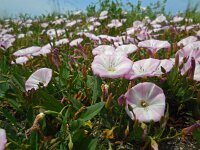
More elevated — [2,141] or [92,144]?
[2,141]

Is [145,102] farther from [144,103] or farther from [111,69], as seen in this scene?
Answer: [111,69]

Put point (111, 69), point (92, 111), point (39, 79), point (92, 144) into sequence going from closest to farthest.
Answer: point (92, 144) < point (92, 111) < point (111, 69) < point (39, 79)

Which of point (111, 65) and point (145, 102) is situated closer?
point (145, 102)

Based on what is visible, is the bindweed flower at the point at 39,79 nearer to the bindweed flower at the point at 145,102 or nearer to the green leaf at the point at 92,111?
the green leaf at the point at 92,111

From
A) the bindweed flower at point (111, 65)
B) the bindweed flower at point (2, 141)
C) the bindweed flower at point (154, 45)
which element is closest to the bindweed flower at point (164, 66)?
the bindweed flower at point (111, 65)

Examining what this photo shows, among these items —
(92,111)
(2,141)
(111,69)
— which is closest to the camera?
(2,141)

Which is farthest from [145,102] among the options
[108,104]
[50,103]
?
[50,103]
